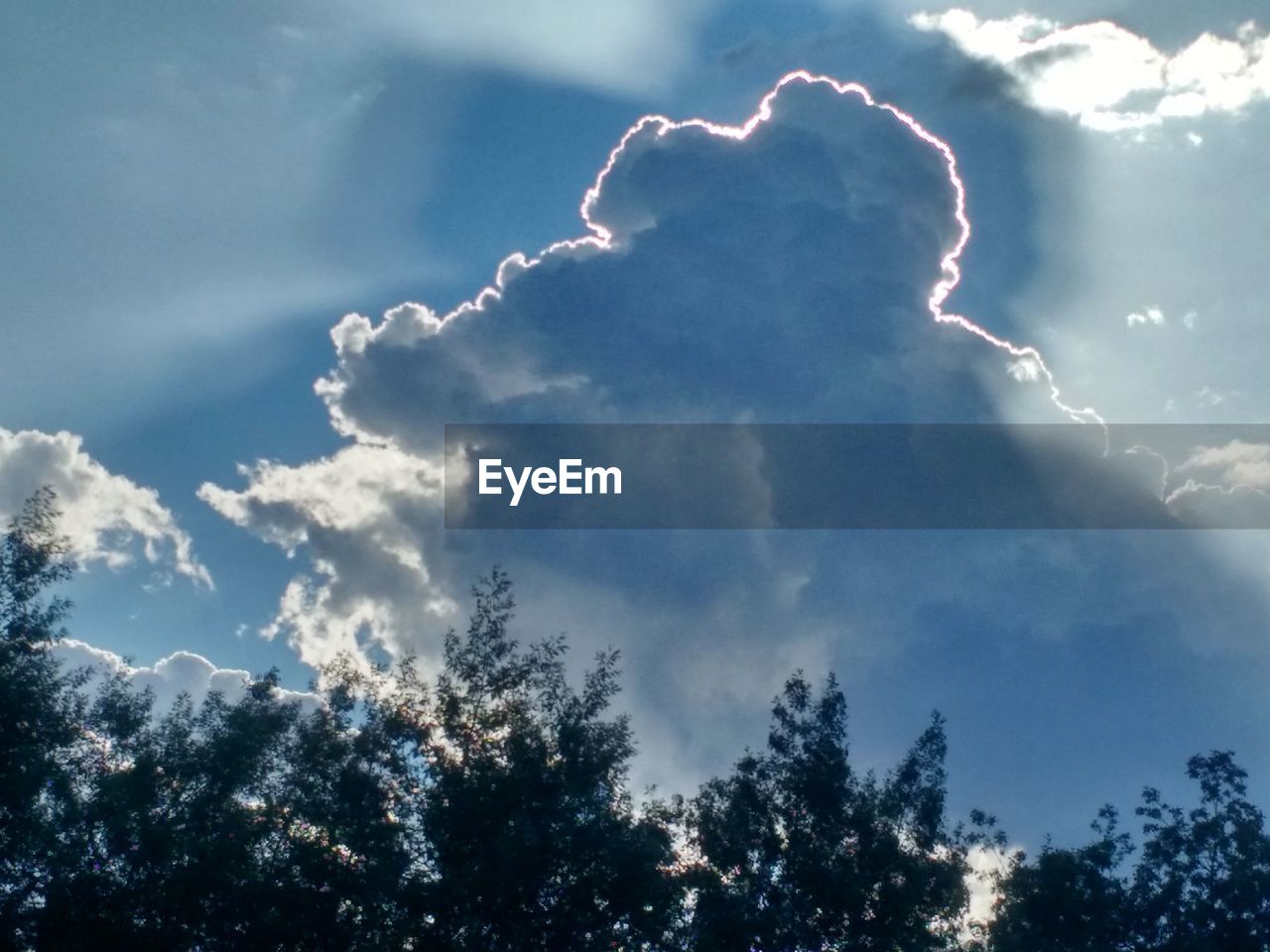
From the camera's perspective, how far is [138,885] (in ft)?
94.7

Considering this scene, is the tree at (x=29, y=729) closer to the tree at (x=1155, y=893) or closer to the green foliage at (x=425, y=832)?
the green foliage at (x=425, y=832)

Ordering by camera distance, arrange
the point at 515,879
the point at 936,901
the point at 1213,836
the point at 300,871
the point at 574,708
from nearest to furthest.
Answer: the point at 515,879, the point at 300,871, the point at 574,708, the point at 936,901, the point at 1213,836

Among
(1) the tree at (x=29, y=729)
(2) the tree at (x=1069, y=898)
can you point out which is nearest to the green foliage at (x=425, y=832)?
(1) the tree at (x=29, y=729)

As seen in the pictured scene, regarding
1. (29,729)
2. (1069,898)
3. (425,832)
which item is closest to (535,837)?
(425,832)

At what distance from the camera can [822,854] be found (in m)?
32.0

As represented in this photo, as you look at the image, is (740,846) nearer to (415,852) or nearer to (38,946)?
(415,852)

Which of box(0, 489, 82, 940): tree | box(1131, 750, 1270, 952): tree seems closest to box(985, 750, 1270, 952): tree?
box(1131, 750, 1270, 952): tree

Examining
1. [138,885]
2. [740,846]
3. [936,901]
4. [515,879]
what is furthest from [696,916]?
[138,885]

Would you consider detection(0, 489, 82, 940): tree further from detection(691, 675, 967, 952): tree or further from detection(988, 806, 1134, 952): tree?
detection(988, 806, 1134, 952): tree

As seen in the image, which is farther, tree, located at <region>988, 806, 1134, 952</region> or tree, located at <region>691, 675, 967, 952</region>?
tree, located at <region>988, 806, 1134, 952</region>

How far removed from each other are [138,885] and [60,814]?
3.32 m

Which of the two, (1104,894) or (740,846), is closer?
(740,846)

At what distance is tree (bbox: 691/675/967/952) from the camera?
3033 centimetres

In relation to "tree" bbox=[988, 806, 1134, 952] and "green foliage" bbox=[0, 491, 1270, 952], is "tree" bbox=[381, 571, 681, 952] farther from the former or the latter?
"tree" bbox=[988, 806, 1134, 952]
